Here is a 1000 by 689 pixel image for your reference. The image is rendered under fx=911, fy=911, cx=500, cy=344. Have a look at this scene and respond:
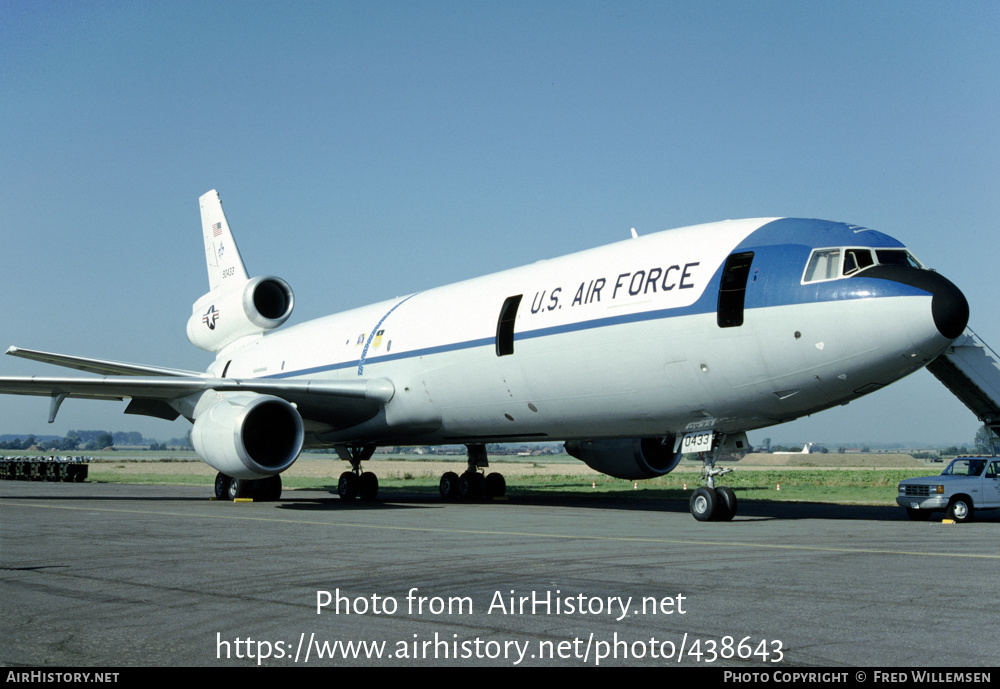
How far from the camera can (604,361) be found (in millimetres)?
15570

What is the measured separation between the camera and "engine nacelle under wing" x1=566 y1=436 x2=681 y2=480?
68.4ft

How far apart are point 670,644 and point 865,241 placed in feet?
31.9

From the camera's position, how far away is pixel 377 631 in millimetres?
5926

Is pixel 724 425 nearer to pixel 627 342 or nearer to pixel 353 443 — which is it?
pixel 627 342

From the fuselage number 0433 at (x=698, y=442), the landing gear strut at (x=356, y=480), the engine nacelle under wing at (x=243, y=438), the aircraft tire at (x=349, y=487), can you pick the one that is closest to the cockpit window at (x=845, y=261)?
the fuselage number 0433 at (x=698, y=442)

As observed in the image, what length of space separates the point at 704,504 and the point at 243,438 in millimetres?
9117

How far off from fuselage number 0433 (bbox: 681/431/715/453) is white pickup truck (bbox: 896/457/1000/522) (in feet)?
16.6

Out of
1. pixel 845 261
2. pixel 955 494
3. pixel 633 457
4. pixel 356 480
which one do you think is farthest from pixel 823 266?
pixel 356 480

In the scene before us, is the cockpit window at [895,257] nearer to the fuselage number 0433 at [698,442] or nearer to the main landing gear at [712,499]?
the fuselage number 0433 at [698,442]

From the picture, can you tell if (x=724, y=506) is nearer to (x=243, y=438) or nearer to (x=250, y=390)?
(x=243, y=438)

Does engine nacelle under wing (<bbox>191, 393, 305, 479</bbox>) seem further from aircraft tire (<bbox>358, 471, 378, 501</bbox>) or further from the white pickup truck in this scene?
the white pickup truck

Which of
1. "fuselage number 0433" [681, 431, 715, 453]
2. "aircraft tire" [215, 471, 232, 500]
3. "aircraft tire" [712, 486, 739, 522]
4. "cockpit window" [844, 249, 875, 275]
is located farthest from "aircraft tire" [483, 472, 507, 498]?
"cockpit window" [844, 249, 875, 275]

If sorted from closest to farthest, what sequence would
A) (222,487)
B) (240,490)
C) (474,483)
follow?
(240,490)
(222,487)
(474,483)

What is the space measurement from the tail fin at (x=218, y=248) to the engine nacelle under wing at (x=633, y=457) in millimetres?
13727
